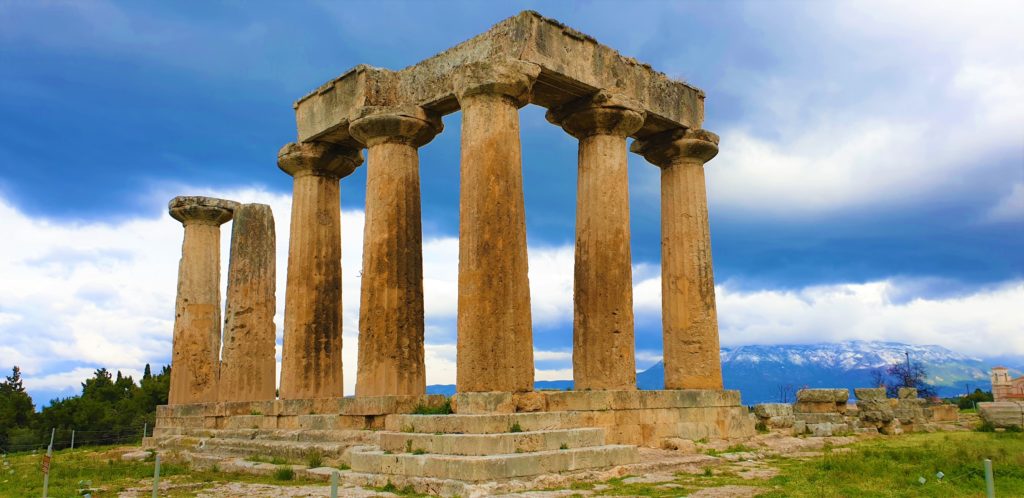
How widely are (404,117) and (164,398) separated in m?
32.8

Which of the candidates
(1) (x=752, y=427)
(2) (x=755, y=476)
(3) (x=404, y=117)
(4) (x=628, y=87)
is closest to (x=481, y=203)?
(3) (x=404, y=117)

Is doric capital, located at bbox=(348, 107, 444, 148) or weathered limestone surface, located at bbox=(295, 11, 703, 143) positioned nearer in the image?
weathered limestone surface, located at bbox=(295, 11, 703, 143)

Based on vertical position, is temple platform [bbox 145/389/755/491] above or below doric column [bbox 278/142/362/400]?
below

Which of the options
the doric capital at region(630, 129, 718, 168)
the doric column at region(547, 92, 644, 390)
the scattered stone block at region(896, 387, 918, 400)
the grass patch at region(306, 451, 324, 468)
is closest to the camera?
the grass patch at region(306, 451, 324, 468)

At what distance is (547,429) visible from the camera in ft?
48.1

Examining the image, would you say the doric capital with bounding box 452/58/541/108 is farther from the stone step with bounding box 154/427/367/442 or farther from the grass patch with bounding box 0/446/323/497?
the grass patch with bounding box 0/446/323/497

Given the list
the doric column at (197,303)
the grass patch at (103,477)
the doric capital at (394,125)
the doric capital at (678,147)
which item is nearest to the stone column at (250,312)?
the grass patch at (103,477)

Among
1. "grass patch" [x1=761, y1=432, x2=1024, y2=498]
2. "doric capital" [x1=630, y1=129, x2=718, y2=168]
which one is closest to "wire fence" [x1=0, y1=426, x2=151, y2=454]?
"doric capital" [x1=630, y1=129, x2=718, y2=168]

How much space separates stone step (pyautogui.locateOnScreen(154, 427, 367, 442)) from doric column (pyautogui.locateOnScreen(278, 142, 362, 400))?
127 centimetres

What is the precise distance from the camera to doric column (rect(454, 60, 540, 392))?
15.5 metres

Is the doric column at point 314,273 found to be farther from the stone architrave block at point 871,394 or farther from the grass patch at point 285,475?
the stone architrave block at point 871,394

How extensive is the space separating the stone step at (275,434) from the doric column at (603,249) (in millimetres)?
5225

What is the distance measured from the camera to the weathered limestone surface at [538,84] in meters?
17.1

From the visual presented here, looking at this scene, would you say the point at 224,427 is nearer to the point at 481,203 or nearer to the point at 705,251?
the point at 481,203
